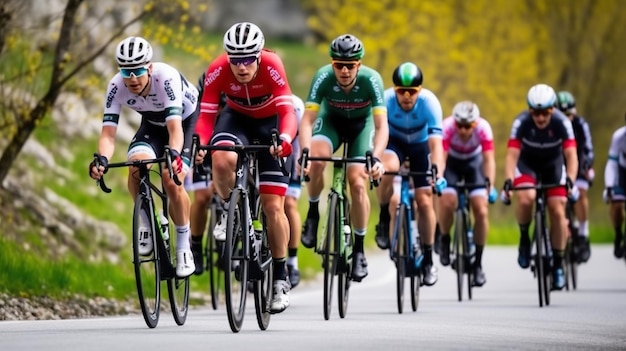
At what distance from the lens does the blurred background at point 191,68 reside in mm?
17906

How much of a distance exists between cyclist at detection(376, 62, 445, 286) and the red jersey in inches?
130

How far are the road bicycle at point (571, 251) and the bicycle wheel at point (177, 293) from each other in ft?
25.2

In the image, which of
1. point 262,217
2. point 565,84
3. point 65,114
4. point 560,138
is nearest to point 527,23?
point 565,84

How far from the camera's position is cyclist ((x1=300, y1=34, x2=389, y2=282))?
14.1 m

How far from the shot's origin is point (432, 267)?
16.3 meters

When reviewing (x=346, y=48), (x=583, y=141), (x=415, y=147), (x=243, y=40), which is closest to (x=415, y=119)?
(x=415, y=147)

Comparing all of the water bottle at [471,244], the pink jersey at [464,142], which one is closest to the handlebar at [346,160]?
the water bottle at [471,244]

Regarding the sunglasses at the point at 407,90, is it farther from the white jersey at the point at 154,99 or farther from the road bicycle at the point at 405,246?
the white jersey at the point at 154,99

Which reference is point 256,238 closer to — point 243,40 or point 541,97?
point 243,40

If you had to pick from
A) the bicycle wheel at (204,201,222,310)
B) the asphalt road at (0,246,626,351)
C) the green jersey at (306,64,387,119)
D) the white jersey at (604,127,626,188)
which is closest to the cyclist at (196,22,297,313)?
the asphalt road at (0,246,626,351)

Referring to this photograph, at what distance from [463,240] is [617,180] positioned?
333 cm

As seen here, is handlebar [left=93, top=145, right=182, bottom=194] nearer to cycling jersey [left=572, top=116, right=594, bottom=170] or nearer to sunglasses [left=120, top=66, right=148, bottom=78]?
sunglasses [left=120, top=66, right=148, bottom=78]

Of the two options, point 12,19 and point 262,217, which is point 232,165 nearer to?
point 262,217

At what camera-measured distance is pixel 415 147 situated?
16.5m
